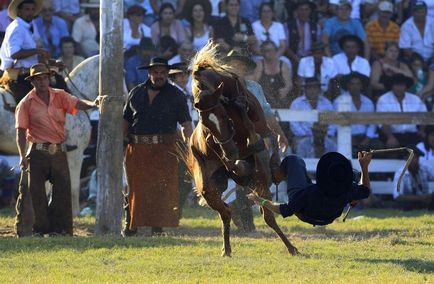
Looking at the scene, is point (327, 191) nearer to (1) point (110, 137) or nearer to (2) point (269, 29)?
(1) point (110, 137)

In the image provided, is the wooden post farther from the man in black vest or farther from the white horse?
the man in black vest

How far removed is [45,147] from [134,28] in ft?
19.5

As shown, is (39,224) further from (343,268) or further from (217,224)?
(343,268)

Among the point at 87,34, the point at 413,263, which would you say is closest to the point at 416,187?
the point at 87,34

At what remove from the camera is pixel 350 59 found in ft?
67.6

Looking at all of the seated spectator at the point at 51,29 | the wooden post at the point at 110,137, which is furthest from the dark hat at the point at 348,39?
the wooden post at the point at 110,137

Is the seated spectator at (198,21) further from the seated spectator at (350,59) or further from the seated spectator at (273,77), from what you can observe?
the seated spectator at (350,59)

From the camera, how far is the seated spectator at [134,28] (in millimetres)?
20297

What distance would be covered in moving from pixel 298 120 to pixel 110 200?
506cm

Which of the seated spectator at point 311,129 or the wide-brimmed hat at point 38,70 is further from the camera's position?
the seated spectator at point 311,129

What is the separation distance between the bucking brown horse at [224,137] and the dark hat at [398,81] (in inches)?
311

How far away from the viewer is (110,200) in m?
14.9

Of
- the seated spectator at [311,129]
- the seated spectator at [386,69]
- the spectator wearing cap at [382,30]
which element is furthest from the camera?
the spectator wearing cap at [382,30]

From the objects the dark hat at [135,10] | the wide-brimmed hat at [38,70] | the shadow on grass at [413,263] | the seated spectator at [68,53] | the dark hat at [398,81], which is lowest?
the shadow on grass at [413,263]
